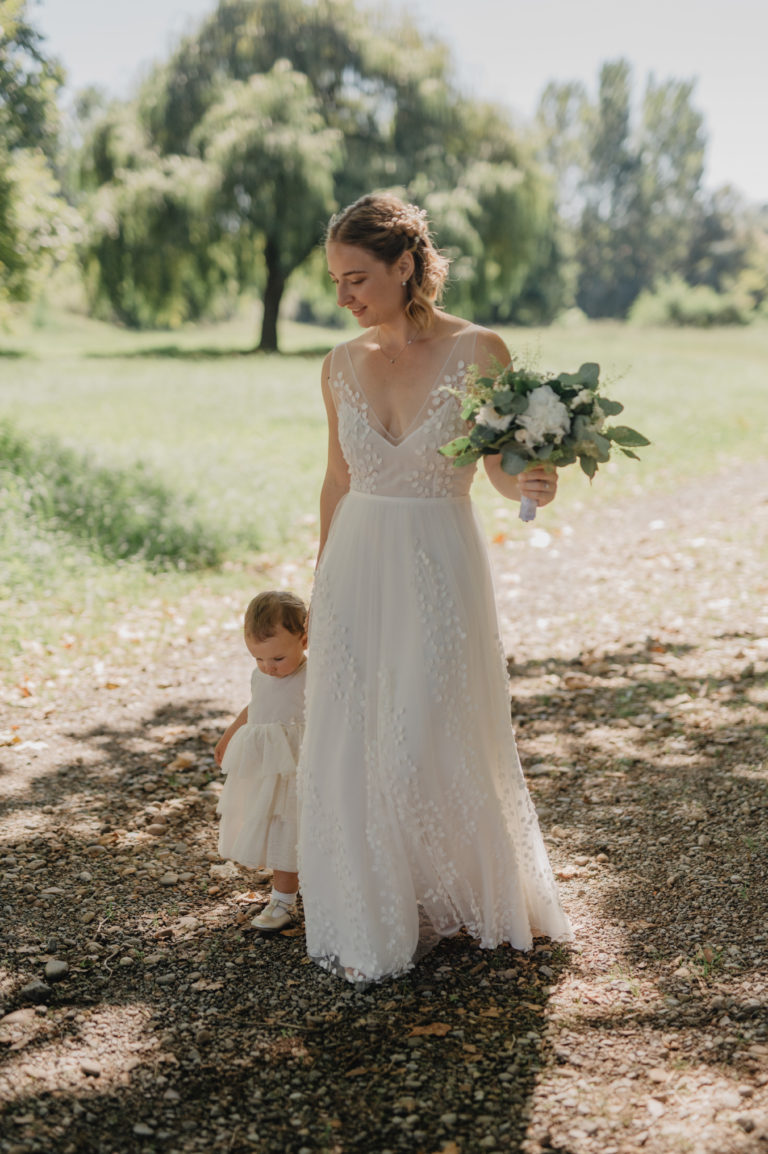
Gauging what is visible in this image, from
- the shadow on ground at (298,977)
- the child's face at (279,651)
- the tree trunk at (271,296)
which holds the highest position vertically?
the tree trunk at (271,296)

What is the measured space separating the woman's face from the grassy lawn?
0.42 m

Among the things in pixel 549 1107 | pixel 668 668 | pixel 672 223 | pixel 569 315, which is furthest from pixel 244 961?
pixel 672 223

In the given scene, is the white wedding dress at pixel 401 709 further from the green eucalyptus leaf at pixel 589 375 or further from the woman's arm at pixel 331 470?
the green eucalyptus leaf at pixel 589 375

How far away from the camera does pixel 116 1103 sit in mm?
A: 2715

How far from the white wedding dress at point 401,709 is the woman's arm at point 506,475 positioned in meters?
0.05

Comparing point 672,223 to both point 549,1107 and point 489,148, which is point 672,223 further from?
point 549,1107

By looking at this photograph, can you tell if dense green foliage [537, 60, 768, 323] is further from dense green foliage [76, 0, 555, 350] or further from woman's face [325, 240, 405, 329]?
woman's face [325, 240, 405, 329]

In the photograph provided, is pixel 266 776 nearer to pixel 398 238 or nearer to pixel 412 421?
pixel 412 421

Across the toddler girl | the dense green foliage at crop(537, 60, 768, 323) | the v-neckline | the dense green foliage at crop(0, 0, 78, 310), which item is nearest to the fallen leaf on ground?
the toddler girl

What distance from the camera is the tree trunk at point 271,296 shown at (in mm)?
27266

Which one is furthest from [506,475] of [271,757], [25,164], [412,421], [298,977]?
[25,164]

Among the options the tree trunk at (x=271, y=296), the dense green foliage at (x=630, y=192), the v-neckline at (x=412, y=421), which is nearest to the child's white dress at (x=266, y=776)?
the v-neckline at (x=412, y=421)

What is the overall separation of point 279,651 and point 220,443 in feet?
34.7

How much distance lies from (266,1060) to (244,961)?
1.89 ft
